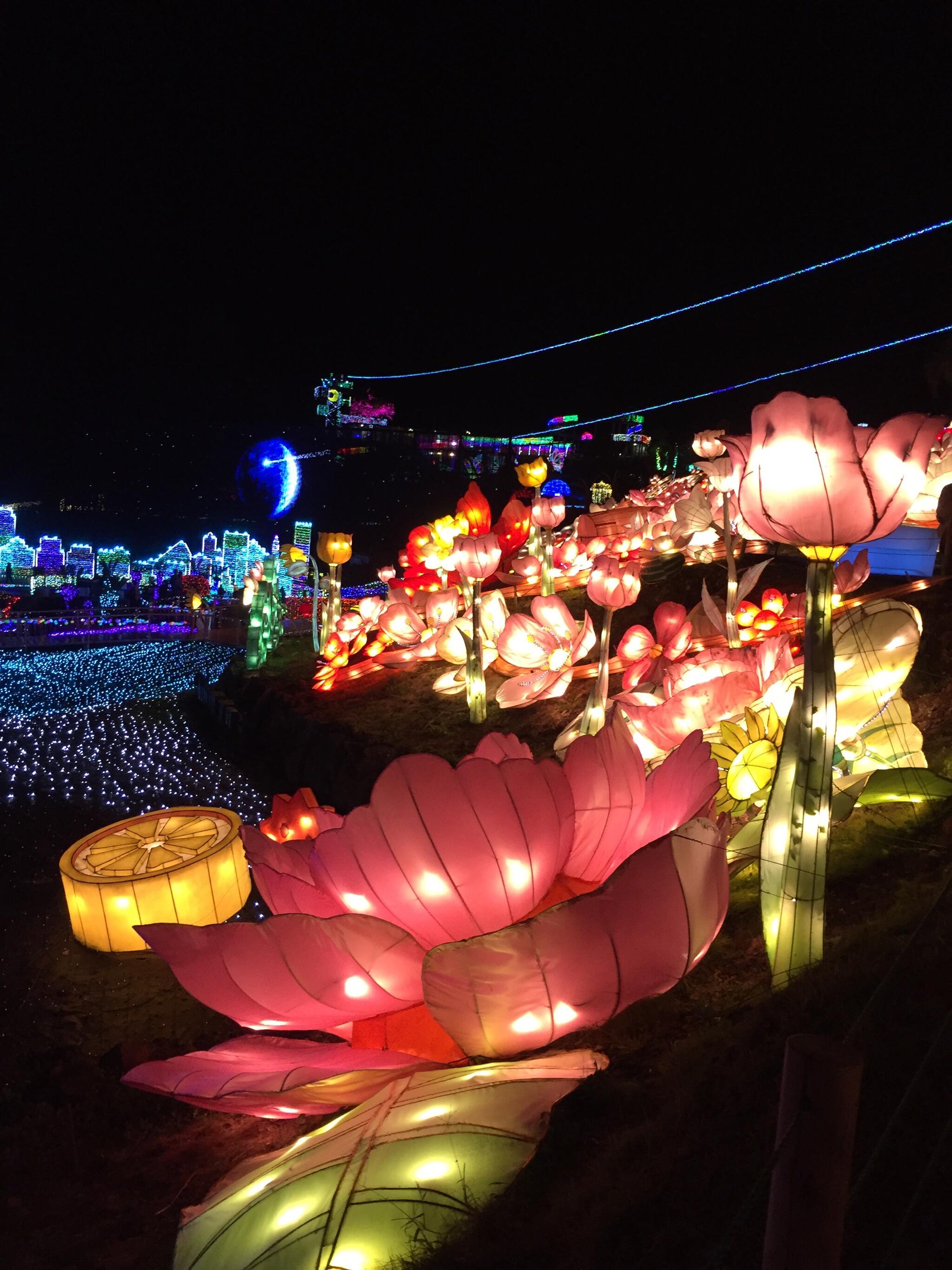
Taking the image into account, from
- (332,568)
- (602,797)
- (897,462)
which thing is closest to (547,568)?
(332,568)

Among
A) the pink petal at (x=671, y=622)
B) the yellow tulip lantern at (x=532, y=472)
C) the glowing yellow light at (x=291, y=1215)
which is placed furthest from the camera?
the yellow tulip lantern at (x=532, y=472)

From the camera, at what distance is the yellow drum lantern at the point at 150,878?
395 centimetres

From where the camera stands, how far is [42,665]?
13.7 metres

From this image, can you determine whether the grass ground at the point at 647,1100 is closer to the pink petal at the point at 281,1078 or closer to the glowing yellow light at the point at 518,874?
the pink petal at the point at 281,1078

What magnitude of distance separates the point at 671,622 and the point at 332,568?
6386 millimetres

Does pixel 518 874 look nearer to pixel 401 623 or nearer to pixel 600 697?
pixel 600 697

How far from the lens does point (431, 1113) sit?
1.48 m

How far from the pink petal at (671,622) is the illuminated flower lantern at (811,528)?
342 centimetres

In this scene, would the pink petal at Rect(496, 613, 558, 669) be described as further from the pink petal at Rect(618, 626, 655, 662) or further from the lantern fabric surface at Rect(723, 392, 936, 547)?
the lantern fabric surface at Rect(723, 392, 936, 547)

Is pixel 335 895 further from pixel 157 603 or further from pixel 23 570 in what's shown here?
pixel 23 570

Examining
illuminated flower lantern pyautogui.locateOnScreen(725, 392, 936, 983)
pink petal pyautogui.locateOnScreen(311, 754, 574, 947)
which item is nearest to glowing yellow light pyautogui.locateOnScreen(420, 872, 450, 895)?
pink petal pyautogui.locateOnScreen(311, 754, 574, 947)

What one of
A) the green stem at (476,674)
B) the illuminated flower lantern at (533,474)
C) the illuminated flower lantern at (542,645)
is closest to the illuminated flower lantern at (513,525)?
the illuminated flower lantern at (533,474)

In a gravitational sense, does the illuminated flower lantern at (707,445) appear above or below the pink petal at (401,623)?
above

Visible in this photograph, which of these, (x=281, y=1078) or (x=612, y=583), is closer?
(x=281, y=1078)
